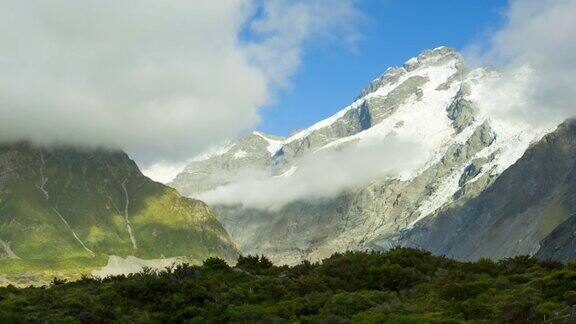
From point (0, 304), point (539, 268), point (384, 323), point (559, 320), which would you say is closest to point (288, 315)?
point (384, 323)

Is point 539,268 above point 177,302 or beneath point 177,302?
beneath

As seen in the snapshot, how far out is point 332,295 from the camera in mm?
32125

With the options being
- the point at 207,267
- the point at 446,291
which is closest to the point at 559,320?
the point at 446,291

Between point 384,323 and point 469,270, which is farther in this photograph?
point 469,270

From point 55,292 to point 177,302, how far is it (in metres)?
9.48

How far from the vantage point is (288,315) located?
2894cm

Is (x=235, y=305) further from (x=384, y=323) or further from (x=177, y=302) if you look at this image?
(x=384, y=323)

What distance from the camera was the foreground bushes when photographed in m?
27.3

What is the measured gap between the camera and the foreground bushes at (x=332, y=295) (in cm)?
2733

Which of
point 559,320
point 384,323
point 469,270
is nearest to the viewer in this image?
point 559,320

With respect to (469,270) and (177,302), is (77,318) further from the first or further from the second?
(469,270)

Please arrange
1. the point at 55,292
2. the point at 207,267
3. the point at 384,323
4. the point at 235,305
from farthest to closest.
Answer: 1. the point at 207,267
2. the point at 55,292
3. the point at 235,305
4. the point at 384,323

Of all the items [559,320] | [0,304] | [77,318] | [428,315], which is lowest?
[559,320]

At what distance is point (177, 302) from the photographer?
3142 cm
